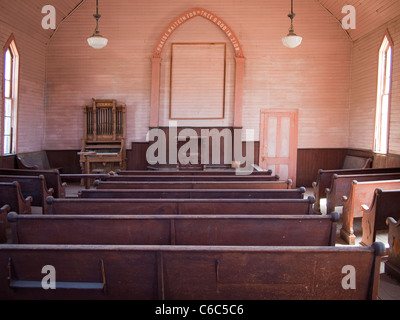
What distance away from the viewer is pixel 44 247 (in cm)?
209

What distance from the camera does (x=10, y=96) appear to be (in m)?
8.62

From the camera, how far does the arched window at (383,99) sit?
840 cm

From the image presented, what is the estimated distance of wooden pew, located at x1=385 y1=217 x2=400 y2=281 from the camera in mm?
3602

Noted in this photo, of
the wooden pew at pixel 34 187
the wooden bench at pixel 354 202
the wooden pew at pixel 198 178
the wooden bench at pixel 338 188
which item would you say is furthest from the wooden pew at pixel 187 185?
the wooden bench at pixel 338 188

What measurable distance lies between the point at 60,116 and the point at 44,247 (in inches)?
350

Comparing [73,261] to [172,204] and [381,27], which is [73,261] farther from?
[381,27]

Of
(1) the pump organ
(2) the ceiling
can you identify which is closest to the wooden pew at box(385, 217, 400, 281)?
(2) the ceiling

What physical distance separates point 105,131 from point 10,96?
8.14 feet

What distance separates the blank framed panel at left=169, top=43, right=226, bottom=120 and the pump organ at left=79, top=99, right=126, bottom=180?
1494mm

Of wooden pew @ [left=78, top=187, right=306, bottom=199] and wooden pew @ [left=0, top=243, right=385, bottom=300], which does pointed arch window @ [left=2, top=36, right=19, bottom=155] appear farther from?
wooden pew @ [left=0, top=243, right=385, bottom=300]

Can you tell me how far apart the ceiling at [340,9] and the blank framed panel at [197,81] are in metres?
2.94

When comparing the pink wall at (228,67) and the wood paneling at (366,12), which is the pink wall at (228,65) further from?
the wood paneling at (366,12)

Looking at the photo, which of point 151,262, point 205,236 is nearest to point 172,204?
point 205,236
